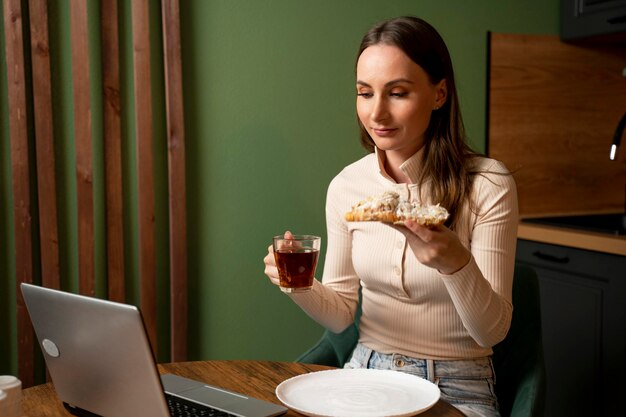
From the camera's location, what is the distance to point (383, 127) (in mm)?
1627

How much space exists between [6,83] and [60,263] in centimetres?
57

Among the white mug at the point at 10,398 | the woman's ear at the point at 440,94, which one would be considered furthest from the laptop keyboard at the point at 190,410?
the woman's ear at the point at 440,94

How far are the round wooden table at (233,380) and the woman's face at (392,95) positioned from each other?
20.5 inches

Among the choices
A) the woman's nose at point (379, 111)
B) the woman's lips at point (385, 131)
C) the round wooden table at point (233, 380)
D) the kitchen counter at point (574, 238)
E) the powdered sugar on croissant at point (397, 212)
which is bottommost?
the round wooden table at point (233, 380)

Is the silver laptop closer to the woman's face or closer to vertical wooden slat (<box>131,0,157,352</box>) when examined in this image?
the woman's face

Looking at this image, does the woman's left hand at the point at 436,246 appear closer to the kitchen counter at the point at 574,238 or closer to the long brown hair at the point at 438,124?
the long brown hair at the point at 438,124

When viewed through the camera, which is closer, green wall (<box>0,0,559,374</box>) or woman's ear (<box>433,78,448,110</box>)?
woman's ear (<box>433,78,448,110</box>)

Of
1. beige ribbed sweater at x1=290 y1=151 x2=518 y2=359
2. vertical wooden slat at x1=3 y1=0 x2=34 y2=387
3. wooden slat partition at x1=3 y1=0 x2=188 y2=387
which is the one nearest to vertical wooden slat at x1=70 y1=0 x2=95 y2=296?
wooden slat partition at x1=3 y1=0 x2=188 y2=387

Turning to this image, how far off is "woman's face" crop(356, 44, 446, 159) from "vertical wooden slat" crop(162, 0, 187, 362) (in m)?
0.90

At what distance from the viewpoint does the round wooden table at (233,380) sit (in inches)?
50.4

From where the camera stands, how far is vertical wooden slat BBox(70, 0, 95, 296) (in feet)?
7.39

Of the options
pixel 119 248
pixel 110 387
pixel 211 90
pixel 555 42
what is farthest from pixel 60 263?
pixel 555 42

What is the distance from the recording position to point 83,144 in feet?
7.49

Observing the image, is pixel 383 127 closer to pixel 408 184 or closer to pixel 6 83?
pixel 408 184
